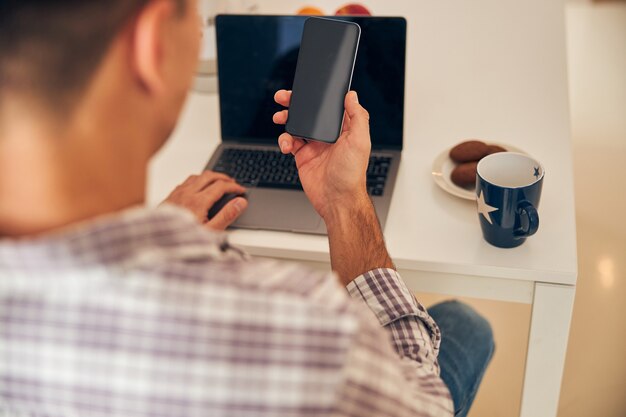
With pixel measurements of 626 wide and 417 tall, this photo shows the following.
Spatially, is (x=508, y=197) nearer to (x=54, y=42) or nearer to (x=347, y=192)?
(x=347, y=192)

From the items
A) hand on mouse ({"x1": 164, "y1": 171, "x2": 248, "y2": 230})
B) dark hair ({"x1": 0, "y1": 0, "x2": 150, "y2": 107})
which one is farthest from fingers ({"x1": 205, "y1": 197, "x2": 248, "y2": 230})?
dark hair ({"x1": 0, "y1": 0, "x2": 150, "y2": 107})

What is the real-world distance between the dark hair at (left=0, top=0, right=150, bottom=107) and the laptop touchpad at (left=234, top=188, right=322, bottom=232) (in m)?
0.66

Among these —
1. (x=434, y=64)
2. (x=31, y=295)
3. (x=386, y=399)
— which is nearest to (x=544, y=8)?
(x=434, y=64)

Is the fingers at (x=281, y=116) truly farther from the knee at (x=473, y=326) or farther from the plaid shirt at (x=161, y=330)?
the plaid shirt at (x=161, y=330)

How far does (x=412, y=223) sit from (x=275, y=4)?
2.50 ft

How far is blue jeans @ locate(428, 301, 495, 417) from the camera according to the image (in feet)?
3.80

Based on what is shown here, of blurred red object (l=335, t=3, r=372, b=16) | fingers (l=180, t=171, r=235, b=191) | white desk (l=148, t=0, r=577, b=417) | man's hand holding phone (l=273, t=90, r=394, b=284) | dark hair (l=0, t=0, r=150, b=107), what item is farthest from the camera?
blurred red object (l=335, t=3, r=372, b=16)

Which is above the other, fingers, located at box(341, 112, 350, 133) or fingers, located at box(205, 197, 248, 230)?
fingers, located at box(341, 112, 350, 133)

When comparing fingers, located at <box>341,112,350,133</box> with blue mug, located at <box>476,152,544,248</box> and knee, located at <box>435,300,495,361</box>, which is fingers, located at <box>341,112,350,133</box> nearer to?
blue mug, located at <box>476,152,544,248</box>

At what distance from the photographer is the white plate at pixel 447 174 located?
1175mm

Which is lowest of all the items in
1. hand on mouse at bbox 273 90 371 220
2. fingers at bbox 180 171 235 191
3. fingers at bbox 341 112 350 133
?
fingers at bbox 180 171 235 191

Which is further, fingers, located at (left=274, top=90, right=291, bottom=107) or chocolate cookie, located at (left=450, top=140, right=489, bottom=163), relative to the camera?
chocolate cookie, located at (left=450, top=140, right=489, bottom=163)

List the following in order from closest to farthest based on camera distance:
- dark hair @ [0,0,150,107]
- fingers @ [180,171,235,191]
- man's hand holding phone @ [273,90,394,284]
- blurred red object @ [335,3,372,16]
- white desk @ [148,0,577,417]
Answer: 1. dark hair @ [0,0,150,107]
2. man's hand holding phone @ [273,90,394,284]
3. white desk @ [148,0,577,417]
4. fingers @ [180,171,235,191]
5. blurred red object @ [335,3,372,16]

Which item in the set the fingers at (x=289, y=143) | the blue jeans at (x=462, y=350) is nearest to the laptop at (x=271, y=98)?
the fingers at (x=289, y=143)
